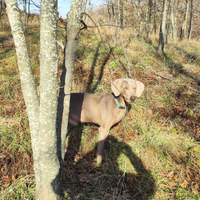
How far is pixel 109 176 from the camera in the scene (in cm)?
326

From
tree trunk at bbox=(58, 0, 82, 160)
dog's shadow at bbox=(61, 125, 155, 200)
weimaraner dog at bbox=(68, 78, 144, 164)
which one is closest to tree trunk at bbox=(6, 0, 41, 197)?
tree trunk at bbox=(58, 0, 82, 160)

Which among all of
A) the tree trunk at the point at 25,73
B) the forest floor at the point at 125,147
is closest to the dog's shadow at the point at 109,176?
the forest floor at the point at 125,147

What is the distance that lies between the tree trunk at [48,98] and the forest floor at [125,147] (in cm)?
71

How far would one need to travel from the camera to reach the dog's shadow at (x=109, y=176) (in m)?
2.91

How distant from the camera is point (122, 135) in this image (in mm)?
4273

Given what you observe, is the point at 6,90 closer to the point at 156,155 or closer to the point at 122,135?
the point at 122,135

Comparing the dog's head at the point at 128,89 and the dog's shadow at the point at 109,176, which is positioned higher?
the dog's head at the point at 128,89

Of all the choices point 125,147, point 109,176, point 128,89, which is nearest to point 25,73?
point 128,89

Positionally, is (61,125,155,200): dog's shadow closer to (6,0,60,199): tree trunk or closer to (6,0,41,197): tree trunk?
(6,0,60,199): tree trunk

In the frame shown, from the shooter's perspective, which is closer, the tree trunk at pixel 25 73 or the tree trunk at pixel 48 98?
the tree trunk at pixel 48 98

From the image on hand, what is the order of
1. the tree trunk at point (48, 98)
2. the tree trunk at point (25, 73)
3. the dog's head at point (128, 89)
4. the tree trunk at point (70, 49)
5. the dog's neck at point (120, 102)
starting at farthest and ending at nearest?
1. the dog's neck at point (120, 102)
2. the dog's head at point (128, 89)
3. the tree trunk at point (70, 49)
4. the tree trunk at point (25, 73)
5. the tree trunk at point (48, 98)

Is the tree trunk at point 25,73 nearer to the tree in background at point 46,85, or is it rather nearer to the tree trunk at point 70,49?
the tree in background at point 46,85

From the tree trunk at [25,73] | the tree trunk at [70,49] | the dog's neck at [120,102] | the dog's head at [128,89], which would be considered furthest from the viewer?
the dog's neck at [120,102]

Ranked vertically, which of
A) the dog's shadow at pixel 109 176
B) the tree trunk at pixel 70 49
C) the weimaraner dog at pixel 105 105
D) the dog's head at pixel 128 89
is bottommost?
the dog's shadow at pixel 109 176
